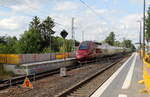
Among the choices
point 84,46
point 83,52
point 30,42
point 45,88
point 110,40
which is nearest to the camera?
point 45,88

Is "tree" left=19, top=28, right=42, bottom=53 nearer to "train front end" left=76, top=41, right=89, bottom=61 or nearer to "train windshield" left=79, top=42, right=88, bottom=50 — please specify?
"train windshield" left=79, top=42, right=88, bottom=50

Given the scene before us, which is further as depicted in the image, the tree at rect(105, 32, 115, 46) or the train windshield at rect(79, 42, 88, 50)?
the tree at rect(105, 32, 115, 46)

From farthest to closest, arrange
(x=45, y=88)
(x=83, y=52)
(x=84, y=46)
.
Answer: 1. (x=84, y=46)
2. (x=83, y=52)
3. (x=45, y=88)

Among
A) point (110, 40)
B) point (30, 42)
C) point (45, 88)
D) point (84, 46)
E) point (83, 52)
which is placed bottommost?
point (45, 88)

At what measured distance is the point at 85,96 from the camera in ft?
35.0

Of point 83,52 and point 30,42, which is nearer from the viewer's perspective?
point 83,52

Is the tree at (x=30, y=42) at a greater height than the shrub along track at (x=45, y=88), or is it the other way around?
the tree at (x=30, y=42)

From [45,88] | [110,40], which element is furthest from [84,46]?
[110,40]

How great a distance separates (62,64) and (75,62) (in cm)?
627

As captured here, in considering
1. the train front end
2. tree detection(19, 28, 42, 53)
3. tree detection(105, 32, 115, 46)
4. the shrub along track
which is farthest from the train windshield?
tree detection(105, 32, 115, 46)

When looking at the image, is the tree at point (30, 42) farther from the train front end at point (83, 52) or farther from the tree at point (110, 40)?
the tree at point (110, 40)

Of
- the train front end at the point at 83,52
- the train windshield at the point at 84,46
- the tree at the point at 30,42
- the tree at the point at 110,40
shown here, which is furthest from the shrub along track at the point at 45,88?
the tree at the point at 110,40

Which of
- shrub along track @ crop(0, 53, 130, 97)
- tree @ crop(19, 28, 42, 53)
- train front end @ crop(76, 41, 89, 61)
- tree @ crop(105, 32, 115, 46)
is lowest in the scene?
shrub along track @ crop(0, 53, 130, 97)

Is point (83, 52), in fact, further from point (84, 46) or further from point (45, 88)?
point (45, 88)
